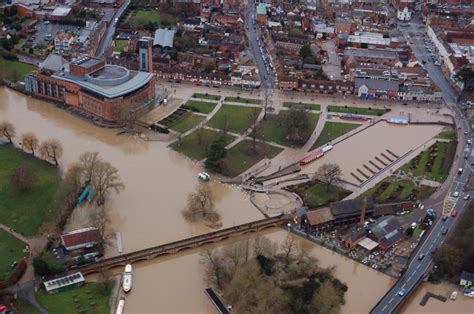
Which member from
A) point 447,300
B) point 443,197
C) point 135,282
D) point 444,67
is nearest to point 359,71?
point 444,67

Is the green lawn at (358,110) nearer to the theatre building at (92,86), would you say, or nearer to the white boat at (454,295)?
the theatre building at (92,86)

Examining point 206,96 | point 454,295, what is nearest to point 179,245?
point 454,295

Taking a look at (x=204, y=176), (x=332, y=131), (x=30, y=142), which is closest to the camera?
(x=204, y=176)

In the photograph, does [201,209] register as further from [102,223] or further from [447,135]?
[447,135]

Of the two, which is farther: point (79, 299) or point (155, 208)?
point (155, 208)

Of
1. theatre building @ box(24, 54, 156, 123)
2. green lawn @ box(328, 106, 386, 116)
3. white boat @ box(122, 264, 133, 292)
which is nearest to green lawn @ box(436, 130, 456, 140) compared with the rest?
green lawn @ box(328, 106, 386, 116)

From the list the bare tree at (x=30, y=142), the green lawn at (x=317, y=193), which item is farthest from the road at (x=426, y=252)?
the bare tree at (x=30, y=142)

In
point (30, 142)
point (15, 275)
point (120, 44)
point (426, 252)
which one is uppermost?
point (120, 44)

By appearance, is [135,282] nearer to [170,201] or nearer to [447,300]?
[170,201]
